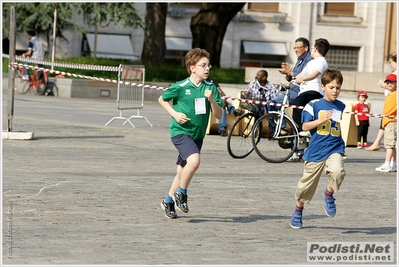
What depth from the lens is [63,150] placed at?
13.2 metres

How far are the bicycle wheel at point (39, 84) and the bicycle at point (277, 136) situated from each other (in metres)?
15.2

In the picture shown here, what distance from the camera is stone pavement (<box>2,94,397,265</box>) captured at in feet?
21.7

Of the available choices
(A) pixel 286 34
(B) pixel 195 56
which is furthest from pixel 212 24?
(B) pixel 195 56

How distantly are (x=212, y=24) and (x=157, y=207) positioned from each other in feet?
82.2

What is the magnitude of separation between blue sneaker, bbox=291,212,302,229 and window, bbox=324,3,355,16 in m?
43.4

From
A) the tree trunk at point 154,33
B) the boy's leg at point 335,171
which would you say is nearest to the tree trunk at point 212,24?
the tree trunk at point 154,33

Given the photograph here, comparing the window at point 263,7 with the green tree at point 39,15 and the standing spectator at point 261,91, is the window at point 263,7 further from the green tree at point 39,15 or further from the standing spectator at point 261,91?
the standing spectator at point 261,91

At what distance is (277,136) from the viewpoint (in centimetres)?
1278

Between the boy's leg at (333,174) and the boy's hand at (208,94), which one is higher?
the boy's hand at (208,94)

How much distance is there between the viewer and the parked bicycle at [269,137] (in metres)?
12.8

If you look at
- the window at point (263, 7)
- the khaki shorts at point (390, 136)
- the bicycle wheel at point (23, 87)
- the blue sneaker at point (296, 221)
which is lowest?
the bicycle wheel at point (23, 87)

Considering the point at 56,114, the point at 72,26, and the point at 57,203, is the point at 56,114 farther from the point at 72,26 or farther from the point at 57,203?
the point at 72,26

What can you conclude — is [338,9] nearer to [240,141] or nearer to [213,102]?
[240,141]

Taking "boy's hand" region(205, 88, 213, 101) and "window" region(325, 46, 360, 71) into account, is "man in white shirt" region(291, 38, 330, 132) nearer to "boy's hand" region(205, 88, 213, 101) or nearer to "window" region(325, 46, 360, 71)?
"boy's hand" region(205, 88, 213, 101)
